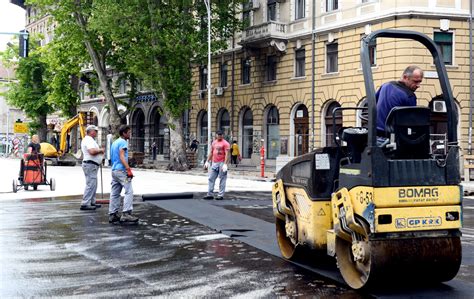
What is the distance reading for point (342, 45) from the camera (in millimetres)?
32344

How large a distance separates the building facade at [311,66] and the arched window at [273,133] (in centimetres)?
7

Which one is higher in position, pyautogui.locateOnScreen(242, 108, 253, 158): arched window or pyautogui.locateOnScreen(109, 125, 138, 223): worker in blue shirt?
pyautogui.locateOnScreen(242, 108, 253, 158): arched window

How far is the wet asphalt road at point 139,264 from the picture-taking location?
6125 mm

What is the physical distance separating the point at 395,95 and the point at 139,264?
3.87m

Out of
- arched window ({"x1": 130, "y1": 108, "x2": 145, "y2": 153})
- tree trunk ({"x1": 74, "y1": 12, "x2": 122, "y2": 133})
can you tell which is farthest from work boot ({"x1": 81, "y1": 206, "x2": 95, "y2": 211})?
arched window ({"x1": 130, "y1": 108, "x2": 145, "y2": 153})

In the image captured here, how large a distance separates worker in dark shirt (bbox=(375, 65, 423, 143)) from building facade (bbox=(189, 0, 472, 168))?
20584 mm

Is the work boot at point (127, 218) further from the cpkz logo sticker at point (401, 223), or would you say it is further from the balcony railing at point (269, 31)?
the balcony railing at point (269, 31)

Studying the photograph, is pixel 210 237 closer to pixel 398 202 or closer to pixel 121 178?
pixel 121 178

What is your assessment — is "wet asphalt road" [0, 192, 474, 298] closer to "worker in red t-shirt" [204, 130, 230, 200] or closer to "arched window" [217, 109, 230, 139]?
"worker in red t-shirt" [204, 130, 230, 200]

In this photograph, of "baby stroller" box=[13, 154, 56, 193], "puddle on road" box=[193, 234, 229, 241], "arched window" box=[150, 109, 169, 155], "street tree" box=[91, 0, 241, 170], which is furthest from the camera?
"arched window" box=[150, 109, 169, 155]

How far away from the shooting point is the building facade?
2928 centimetres

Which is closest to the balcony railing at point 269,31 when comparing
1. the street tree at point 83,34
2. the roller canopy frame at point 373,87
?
the street tree at point 83,34

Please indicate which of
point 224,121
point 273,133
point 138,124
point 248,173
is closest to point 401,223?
point 248,173

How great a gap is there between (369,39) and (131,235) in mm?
5772
